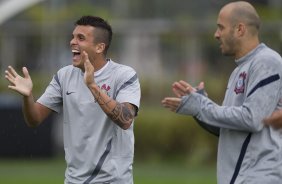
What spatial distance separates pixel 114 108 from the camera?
8.76 metres

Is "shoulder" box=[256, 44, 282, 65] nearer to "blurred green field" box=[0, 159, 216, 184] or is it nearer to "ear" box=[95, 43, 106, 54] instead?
"ear" box=[95, 43, 106, 54]

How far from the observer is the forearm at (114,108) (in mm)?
8703

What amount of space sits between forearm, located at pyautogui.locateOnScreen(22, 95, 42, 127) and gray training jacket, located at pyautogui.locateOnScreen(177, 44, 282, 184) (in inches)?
54.5

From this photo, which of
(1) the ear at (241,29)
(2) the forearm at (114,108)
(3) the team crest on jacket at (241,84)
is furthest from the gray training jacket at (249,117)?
(2) the forearm at (114,108)

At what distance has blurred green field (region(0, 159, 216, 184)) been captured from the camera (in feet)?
59.7

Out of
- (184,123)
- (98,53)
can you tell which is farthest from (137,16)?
(98,53)

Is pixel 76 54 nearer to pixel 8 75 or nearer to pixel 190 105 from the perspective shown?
pixel 8 75

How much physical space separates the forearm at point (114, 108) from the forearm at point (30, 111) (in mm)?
665

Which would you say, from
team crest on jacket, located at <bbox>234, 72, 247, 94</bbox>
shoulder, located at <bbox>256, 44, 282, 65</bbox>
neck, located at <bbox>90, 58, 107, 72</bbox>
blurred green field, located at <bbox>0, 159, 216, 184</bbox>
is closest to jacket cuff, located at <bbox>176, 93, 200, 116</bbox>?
team crest on jacket, located at <bbox>234, 72, 247, 94</bbox>

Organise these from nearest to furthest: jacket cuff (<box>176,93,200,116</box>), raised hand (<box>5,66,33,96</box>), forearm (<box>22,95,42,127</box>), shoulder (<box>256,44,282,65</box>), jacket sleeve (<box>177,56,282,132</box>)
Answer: jacket sleeve (<box>177,56,282,132</box>) → shoulder (<box>256,44,282,65</box>) → jacket cuff (<box>176,93,200,116</box>) → raised hand (<box>5,66,33,96</box>) → forearm (<box>22,95,42,127</box>)

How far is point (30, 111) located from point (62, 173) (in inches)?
411

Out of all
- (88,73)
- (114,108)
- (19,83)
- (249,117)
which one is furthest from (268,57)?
(19,83)

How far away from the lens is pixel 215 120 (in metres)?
8.52

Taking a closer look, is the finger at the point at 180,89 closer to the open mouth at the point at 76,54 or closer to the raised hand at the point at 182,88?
the raised hand at the point at 182,88
